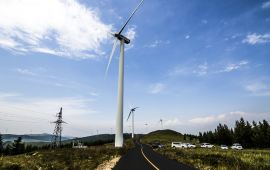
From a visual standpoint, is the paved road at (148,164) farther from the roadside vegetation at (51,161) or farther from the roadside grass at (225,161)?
the roadside vegetation at (51,161)

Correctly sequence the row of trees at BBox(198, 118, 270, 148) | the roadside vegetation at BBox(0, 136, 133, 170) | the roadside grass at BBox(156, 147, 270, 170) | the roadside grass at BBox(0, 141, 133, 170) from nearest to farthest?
the roadside grass at BBox(0, 141, 133, 170) → the roadside vegetation at BBox(0, 136, 133, 170) → the roadside grass at BBox(156, 147, 270, 170) → the row of trees at BBox(198, 118, 270, 148)

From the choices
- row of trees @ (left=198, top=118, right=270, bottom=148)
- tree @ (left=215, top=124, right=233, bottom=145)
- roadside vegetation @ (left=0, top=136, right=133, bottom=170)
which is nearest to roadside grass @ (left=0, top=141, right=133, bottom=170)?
roadside vegetation @ (left=0, top=136, right=133, bottom=170)

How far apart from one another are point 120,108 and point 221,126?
3641 inches

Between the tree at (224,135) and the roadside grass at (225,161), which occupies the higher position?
the tree at (224,135)

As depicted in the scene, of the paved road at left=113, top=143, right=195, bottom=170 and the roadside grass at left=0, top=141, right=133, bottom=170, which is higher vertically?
the roadside grass at left=0, top=141, right=133, bottom=170

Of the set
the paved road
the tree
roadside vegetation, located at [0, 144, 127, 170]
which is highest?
the tree

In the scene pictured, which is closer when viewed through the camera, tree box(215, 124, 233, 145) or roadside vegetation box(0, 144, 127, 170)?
roadside vegetation box(0, 144, 127, 170)

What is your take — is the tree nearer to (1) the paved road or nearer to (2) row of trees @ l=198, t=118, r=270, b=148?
(2) row of trees @ l=198, t=118, r=270, b=148

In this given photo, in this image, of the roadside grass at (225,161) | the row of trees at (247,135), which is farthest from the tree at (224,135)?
the roadside grass at (225,161)

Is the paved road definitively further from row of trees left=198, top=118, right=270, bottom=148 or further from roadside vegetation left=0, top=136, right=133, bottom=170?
row of trees left=198, top=118, right=270, bottom=148

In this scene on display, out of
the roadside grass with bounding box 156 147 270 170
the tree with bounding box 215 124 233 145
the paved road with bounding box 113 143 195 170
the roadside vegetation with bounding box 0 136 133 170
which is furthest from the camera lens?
the tree with bounding box 215 124 233 145

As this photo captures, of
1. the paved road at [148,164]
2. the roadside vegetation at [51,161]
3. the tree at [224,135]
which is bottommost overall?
the paved road at [148,164]

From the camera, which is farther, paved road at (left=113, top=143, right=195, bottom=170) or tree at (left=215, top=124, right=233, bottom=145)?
tree at (left=215, top=124, right=233, bottom=145)

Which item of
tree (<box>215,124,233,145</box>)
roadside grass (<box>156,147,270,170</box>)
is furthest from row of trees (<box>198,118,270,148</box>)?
roadside grass (<box>156,147,270,170</box>)
